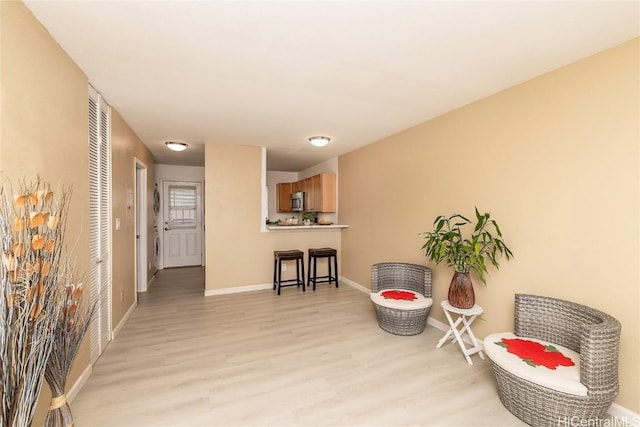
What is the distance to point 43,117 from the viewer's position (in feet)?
5.17

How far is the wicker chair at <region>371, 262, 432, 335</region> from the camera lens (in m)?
2.86

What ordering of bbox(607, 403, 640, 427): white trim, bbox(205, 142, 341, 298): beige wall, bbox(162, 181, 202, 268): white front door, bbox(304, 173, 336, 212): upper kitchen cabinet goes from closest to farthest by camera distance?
bbox(607, 403, 640, 427): white trim
bbox(205, 142, 341, 298): beige wall
bbox(304, 173, 336, 212): upper kitchen cabinet
bbox(162, 181, 202, 268): white front door

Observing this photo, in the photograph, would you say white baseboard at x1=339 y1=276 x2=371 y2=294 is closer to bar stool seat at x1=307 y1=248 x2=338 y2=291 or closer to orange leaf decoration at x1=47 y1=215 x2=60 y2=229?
bar stool seat at x1=307 y1=248 x2=338 y2=291

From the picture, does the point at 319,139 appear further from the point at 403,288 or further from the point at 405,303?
the point at 405,303

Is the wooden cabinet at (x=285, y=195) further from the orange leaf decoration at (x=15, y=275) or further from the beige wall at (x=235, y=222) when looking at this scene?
the orange leaf decoration at (x=15, y=275)

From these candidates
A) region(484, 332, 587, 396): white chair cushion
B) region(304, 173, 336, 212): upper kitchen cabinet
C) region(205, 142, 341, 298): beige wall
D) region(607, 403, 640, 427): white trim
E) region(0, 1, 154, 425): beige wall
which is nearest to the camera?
region(0, 1, 154, 425): beige wall

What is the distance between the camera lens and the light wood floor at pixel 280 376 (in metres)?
1.77

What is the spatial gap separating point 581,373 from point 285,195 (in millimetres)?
5958

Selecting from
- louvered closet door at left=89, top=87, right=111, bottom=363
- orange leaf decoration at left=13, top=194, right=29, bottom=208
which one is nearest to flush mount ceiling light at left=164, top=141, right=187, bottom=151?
louvered closet door at left=89, top=87, right=111, bottom=363

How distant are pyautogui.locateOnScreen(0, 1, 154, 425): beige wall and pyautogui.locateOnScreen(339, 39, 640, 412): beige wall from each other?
10.9ft

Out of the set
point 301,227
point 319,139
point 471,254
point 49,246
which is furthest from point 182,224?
point 471,254

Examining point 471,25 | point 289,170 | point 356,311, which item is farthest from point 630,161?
point 289,170

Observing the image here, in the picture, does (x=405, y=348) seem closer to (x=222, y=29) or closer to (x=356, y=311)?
(x=356, y=311)

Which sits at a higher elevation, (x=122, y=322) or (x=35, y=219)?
(x=35, y=219)
